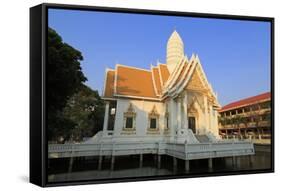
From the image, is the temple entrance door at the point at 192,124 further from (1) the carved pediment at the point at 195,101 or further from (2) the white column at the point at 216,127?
(2) the white column at the point at 216,127

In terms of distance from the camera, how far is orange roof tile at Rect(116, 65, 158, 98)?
6578 millimetres

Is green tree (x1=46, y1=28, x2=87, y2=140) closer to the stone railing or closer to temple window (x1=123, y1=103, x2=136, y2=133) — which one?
the stone railing

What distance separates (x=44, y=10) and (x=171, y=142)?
6.48 ft

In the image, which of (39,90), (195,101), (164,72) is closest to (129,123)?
(164,72)

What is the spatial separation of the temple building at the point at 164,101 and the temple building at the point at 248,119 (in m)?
0.13

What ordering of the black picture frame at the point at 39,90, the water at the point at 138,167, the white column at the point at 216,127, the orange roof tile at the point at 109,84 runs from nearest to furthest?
1. the black picture frame at the point at 39,90
2. the water at the point at 138,167
3. the orange roof tile at the point at 109,84
4. the white column at the point at 216,127

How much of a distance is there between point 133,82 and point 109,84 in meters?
0.27

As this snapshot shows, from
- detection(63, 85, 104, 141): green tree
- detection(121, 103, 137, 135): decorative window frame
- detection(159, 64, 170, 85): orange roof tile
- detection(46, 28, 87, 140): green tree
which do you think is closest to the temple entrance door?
detection(159, 64, 170, 85): orange roof tile

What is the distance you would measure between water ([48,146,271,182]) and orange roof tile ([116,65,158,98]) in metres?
0.68

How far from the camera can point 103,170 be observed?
6.48 metres

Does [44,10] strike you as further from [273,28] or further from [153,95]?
[273,28]

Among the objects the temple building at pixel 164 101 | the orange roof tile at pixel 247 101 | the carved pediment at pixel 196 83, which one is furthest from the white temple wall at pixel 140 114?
the orange roof tile at pixel 247 101

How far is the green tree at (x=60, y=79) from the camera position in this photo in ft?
20.3

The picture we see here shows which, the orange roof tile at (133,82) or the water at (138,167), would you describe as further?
the orange roof tile at (133,82)
